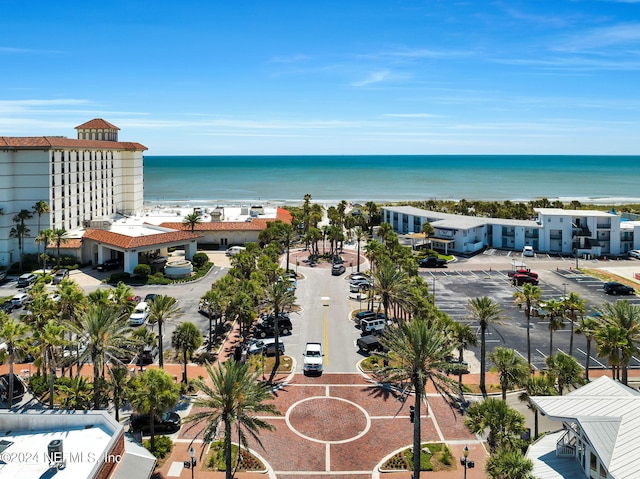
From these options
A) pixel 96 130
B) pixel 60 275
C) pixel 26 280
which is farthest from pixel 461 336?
pixel 96 130

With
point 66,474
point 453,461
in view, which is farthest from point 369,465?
point 66,474

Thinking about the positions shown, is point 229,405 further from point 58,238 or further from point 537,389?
point 58,238

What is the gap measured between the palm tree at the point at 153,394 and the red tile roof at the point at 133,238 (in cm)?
4243

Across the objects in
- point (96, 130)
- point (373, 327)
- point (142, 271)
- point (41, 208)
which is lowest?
point (373, 327)

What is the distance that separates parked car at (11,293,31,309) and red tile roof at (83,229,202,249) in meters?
14.5

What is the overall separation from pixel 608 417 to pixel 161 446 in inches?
901

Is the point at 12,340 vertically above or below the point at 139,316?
above

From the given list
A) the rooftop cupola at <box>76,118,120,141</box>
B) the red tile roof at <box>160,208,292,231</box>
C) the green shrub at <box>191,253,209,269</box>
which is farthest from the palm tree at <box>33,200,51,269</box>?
the rooftop cupola at <box>76,118,120,141</box>

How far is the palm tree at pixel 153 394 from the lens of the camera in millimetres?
28016

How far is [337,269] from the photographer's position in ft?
242

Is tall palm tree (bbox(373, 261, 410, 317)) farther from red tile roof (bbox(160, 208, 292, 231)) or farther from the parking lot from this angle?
red tile roof (bbox(160, 208, 292, 231))

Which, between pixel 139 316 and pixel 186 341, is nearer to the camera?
pixel 186 341

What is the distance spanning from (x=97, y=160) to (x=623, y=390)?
89046 mm

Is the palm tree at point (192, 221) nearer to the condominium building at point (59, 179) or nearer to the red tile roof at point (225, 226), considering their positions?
the red tile roof at point (225, 226)
